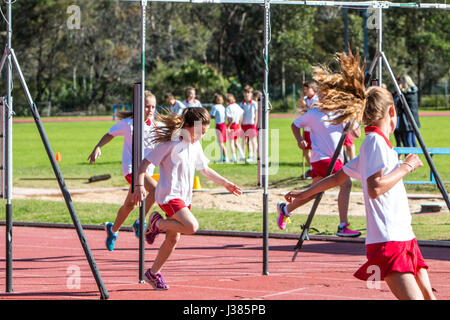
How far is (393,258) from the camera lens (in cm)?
499

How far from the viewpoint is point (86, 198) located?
16062 mm

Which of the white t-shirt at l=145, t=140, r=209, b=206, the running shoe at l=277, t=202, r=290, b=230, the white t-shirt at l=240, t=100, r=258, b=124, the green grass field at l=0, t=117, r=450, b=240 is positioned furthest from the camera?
the white t-shirt at l=240, t=100, r=258, b=124

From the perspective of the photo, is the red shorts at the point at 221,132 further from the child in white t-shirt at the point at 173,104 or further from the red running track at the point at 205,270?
the red running track at the point at 205,270

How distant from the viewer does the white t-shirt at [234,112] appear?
22156 mm

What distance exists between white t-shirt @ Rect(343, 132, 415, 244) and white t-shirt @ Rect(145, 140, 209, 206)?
2461 mm

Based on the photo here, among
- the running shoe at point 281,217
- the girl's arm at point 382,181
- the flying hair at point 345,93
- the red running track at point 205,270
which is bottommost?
the red running track at point 205,270

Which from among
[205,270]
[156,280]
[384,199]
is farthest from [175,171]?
[384,199]

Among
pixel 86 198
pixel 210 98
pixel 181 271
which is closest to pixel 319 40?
pixel 210 98

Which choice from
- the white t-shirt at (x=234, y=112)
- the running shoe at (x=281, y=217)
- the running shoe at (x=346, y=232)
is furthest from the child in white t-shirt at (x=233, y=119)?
the running shoe at (x=281, y=217)

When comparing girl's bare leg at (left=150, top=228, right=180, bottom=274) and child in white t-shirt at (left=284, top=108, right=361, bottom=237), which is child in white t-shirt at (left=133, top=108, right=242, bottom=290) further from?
child in white t-shirt at (left=284, top=108, right=361, bottom=237)

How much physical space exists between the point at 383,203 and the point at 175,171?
2621 millimetres

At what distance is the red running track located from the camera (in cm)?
734

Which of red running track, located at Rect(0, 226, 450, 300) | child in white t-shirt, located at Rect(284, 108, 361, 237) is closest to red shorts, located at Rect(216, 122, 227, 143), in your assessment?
red running track, located at Rect(0, 226, 450, 300)

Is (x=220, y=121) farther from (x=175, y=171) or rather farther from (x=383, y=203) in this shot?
(x=383, y=203)
